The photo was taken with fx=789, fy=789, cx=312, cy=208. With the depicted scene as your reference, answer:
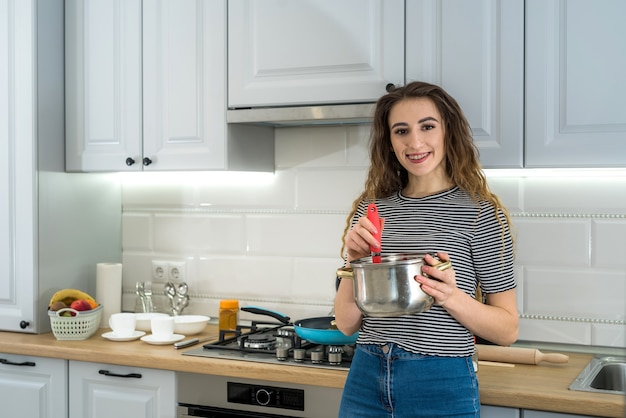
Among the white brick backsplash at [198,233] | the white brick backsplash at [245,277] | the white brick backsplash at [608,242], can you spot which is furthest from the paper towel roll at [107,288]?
the white brick backsplash at [608,242]

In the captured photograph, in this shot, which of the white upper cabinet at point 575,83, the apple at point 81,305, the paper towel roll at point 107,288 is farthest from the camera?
the paper towel roll at point 107,288

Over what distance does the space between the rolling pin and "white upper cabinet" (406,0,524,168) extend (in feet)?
1.84

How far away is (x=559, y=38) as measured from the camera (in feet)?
7.36

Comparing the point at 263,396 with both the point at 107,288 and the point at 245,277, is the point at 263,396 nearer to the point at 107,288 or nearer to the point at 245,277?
the point at 245,277

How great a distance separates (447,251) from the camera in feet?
6.36

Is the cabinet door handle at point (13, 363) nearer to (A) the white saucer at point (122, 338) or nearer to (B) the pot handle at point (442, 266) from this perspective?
(A) the white saucer at point (122, 338)

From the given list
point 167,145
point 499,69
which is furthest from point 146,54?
point 499,69

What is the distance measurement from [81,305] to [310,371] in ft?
3.21

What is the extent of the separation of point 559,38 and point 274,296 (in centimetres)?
140

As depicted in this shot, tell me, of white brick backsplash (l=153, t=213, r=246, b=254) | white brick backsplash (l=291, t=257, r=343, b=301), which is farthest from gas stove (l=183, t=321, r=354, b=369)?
white brick backsplash (l=153, t=213, r=246, b=254)

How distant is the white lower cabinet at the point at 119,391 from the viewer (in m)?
2.51

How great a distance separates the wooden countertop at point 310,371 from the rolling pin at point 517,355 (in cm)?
2

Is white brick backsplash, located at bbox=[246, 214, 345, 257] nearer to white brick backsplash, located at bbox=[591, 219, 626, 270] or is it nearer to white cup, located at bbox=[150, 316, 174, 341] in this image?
white cup, located at bbox=[150, 316, 174, 341]

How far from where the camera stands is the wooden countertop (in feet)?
6.55
